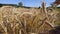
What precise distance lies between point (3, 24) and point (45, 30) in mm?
177

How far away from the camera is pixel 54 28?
2.63ft

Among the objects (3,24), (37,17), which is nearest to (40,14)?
(37,17)

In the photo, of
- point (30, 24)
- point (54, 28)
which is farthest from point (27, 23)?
point (54, 28)

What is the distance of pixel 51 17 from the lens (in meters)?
0.86

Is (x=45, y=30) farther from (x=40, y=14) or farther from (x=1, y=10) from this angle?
(x=1, y=10)

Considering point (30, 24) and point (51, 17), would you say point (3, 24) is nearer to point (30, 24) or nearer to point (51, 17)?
point (30, 24)

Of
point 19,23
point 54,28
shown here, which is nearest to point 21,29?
point 19,23

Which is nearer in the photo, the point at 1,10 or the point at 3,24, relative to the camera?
the point at 3,24

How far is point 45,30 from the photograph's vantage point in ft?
2.59

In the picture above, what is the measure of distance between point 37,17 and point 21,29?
9cm

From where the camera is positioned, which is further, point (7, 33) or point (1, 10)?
point (1, 10)

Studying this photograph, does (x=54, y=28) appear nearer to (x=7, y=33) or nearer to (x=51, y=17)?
(x=51, y=17)

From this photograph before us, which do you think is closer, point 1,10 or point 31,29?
point 31,29

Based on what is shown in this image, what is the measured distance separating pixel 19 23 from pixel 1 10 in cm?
15
